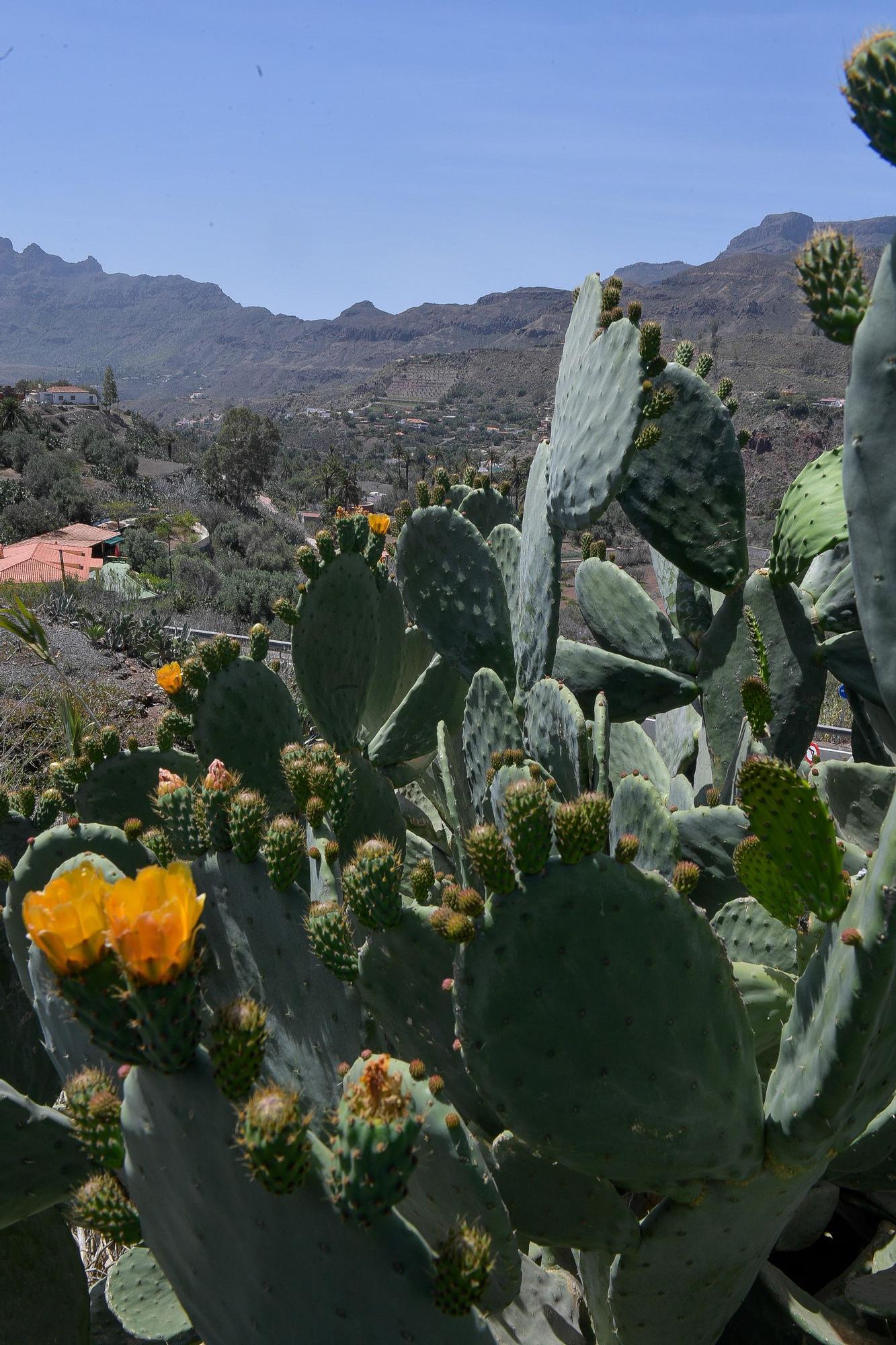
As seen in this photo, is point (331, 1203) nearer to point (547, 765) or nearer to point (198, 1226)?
point (198, 1226)

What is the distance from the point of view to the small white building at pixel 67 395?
65.5m

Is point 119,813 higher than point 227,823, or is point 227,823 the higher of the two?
point 227,823

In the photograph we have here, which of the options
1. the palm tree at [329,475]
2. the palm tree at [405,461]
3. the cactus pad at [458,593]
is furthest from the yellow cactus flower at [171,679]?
the palm tree at [405,461]

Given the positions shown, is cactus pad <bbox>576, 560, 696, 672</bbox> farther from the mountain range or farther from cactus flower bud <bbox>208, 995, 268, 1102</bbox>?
the mountain range

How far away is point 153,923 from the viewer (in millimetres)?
945

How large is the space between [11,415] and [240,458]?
8162 mm

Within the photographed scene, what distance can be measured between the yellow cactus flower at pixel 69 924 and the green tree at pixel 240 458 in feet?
111

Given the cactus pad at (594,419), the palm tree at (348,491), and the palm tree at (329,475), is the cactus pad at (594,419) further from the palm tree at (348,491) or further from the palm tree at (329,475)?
the palm tree at (329,475)

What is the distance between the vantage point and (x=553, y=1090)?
133 cm

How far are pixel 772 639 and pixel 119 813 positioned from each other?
1.82 m

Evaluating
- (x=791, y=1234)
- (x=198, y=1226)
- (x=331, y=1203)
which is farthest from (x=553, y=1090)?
(x=791, y=1234)

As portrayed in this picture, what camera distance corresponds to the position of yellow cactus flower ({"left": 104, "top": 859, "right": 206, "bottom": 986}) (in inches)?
37.4

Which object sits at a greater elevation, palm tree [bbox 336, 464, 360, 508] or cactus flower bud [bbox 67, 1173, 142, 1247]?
palm tree [bbox 336, 464, 360, 508]

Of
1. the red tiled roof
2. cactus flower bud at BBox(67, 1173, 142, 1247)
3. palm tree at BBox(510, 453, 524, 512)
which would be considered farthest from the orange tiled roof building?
cactus flower bud at BBox(67, 1173, 142, 1247)
